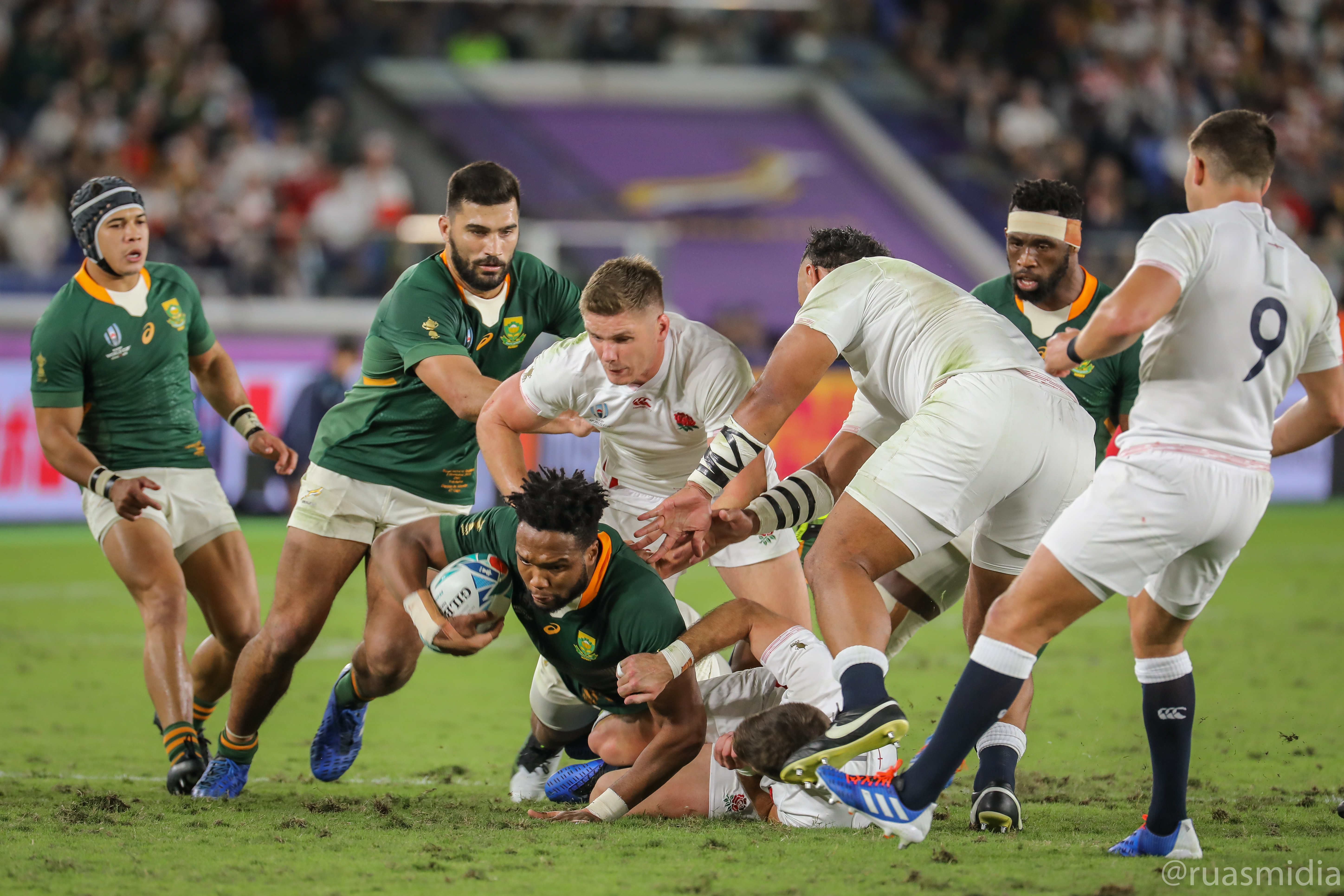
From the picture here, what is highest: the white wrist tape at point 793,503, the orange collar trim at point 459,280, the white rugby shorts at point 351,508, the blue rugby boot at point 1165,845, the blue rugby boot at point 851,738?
the orange collar trim at point 459,280

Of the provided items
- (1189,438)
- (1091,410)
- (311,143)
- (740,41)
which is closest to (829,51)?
(740,41)

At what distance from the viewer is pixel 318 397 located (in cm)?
1410

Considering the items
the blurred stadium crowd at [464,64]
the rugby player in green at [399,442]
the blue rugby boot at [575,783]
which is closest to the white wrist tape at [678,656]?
the blue rugby boot at [575,783]

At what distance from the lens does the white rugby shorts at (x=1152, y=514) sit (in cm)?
445

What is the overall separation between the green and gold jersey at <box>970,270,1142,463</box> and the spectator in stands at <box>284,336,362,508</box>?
8.79 meters

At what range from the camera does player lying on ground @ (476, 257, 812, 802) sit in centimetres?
548

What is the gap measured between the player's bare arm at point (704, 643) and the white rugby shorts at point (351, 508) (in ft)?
5.05

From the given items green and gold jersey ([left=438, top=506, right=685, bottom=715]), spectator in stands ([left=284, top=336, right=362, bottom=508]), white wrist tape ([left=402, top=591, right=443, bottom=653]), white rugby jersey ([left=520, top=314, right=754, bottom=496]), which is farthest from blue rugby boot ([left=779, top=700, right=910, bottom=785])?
spectator in stands ([left=284, top=336, right=362, bottom=508])

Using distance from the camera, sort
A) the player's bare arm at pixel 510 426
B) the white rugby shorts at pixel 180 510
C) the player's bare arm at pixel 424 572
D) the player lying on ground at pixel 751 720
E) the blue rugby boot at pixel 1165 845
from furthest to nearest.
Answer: the white rugby shorts at pixel 180 510 < the player's bare arm at pixel 510 426 < the player's bare arm at pixel 424 572 < the player lying on ground at pixel 751 720 < the blue rugby boot at pixel 1165 845

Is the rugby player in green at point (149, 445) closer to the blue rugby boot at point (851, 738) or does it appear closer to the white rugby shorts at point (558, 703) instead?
the white rugby shorts at point (558, 703)

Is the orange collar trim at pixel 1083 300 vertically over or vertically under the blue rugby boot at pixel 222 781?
over

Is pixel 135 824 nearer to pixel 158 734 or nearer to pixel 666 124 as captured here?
pixel 158 734

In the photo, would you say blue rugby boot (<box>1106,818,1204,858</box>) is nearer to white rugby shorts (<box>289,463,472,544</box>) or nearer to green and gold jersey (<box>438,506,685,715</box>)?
green and gold jersey (<box>438,506,685,715</box>)

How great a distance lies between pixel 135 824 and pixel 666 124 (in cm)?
2158
